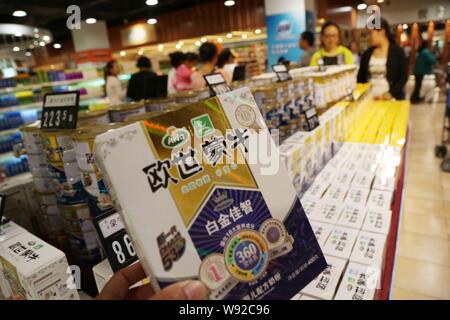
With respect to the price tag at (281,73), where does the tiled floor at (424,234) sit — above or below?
below

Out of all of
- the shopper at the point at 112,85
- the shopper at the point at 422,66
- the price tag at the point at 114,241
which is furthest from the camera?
the shopper at the point at 422,66

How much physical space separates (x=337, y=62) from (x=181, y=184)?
10.8 ft

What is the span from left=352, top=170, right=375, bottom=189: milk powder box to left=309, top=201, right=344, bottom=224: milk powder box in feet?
0.78

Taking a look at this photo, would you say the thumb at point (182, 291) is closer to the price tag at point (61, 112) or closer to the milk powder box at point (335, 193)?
the price tag at point (61, 112)

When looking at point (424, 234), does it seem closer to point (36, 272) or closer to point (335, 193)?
point (335, 193)

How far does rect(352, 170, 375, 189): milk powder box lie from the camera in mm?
1697

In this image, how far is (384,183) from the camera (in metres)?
1.72

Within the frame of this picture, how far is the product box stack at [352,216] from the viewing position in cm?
105

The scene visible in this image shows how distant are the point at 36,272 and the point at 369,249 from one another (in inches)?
42.2

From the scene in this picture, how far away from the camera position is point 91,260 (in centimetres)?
111

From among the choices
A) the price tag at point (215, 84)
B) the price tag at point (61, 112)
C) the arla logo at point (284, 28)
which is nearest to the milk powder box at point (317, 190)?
the price tag at point (215, 84)

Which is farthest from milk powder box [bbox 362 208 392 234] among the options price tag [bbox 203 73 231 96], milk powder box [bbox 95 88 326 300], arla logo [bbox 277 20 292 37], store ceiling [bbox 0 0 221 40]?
store ceiling [bbox 0 0 221 40]

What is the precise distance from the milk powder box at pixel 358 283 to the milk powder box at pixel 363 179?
0.65 m
